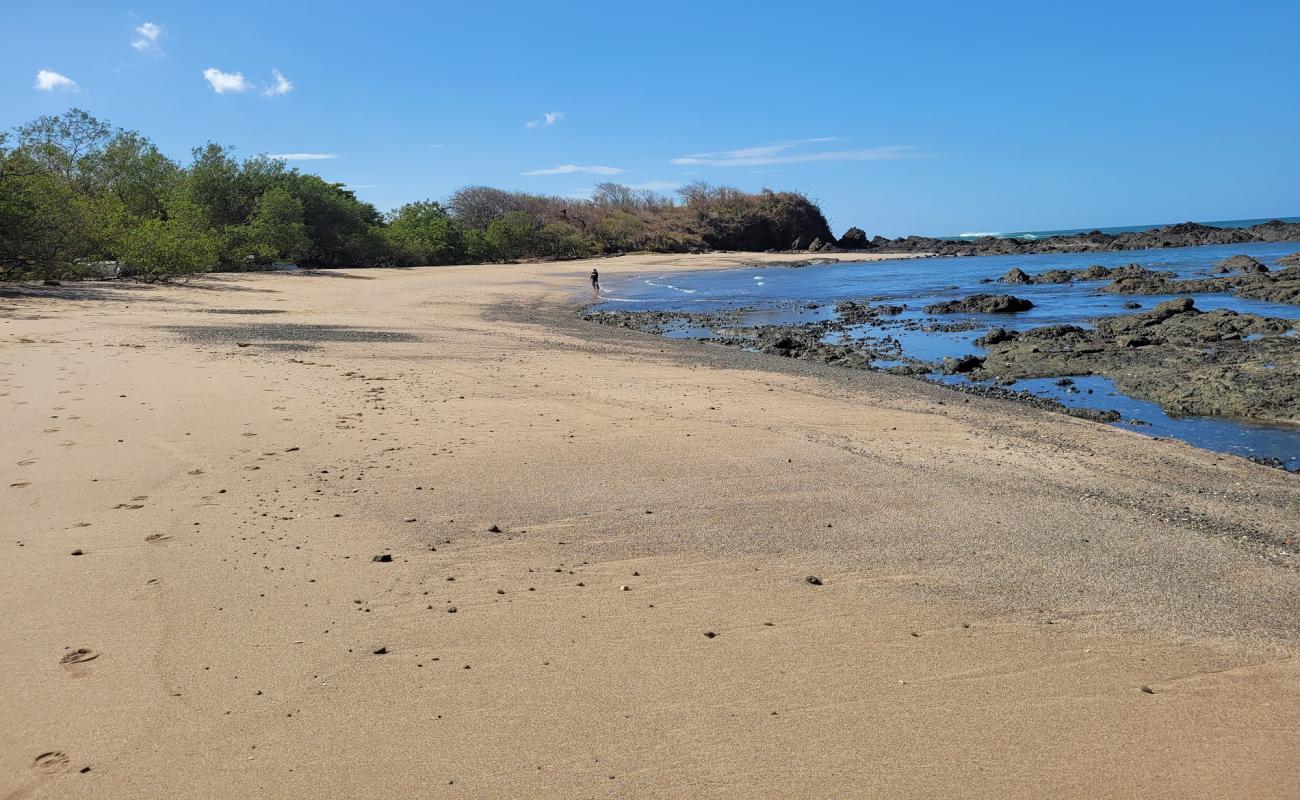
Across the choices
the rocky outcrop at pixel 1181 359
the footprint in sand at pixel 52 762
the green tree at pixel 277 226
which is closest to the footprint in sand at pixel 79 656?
the footprint in sand at pixel 52 762

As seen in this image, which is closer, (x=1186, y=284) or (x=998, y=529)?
(x=998, y=529)

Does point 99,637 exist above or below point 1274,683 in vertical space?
above

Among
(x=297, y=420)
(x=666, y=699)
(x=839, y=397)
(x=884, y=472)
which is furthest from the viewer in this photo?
(x=839, y=397)

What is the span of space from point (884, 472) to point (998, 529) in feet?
4.73

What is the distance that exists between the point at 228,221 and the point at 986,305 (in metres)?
31.8

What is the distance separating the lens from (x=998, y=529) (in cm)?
564

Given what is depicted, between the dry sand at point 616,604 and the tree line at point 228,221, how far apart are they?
1394cm

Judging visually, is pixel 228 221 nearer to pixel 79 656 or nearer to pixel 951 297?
pixel 951 297

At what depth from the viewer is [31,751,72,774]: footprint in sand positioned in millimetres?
2832

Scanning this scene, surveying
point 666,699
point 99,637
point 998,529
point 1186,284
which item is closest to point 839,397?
point 998,529

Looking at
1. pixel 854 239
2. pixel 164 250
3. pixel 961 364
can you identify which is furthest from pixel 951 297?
pixel 854 239

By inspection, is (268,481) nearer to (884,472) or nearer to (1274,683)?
(884,472)

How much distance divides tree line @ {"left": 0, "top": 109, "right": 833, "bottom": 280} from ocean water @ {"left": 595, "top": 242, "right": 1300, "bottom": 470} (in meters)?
13.0

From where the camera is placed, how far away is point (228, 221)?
37.5 meters
